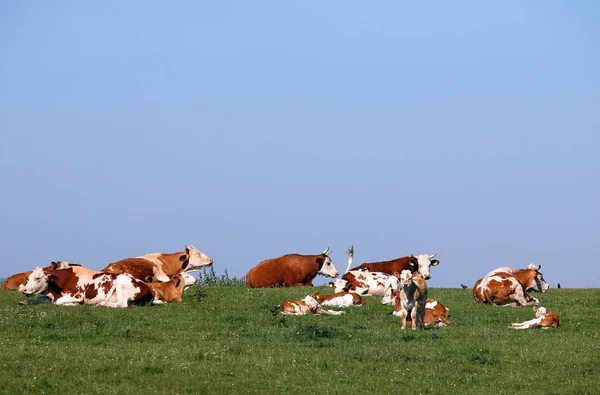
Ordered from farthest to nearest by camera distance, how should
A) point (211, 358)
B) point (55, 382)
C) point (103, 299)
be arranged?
point (103, 299)
point (211, 358)
point (55, 382)

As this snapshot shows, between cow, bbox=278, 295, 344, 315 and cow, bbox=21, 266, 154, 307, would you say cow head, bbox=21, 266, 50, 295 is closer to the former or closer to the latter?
cow, bbox=21, 266, 154, 307

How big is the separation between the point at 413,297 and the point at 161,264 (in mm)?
14049

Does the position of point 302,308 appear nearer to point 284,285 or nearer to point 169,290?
point 169,290

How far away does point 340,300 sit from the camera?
26.3 m

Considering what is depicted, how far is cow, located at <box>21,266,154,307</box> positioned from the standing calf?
343 inches

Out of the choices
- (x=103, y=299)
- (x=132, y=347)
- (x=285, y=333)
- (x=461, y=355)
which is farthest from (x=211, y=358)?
(x=103, y=299)

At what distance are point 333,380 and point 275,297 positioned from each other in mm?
12338

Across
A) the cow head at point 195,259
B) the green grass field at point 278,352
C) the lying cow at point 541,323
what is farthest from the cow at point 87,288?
the lying cow at point 541,323

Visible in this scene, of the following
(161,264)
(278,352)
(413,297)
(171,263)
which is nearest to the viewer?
(278,352)

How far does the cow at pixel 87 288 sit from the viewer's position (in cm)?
2545

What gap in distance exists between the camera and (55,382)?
46.7ft

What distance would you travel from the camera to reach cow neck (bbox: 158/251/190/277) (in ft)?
107

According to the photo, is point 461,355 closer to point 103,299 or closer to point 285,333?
point 285,333

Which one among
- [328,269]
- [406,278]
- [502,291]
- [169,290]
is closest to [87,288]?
[169,290]
